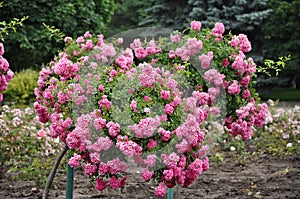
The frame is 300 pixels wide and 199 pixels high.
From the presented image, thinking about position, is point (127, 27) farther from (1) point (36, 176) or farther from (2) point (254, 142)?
(1) point (36, 176)

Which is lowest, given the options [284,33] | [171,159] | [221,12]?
[171,159]

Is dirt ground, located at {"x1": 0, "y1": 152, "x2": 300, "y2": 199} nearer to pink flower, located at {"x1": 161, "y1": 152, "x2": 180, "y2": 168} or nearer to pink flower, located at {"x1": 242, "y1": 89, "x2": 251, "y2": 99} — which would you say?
pink flower, located at {"x1": 242, "y1": 89, "x2": 251, "y2": 99}

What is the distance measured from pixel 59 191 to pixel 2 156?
726mm

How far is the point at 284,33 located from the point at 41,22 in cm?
663

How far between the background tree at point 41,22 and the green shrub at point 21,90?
341mm

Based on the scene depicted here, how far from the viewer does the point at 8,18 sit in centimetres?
1000

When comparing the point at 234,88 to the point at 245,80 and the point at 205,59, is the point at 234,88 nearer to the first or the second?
the point at 245,80

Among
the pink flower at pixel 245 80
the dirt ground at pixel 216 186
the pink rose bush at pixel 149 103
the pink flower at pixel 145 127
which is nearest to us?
the pink flower at pixel 145 127

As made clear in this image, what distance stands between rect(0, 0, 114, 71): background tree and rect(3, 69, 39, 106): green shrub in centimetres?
34

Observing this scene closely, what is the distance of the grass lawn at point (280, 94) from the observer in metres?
14.3

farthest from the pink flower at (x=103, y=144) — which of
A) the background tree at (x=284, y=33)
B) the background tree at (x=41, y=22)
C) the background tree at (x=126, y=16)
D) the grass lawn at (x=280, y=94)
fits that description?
the background tree at (x=126, y=16)

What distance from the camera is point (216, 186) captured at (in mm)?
4938

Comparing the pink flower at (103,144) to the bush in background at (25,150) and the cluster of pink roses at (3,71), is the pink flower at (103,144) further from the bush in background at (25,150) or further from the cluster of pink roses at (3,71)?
the bush in background at (25,150)

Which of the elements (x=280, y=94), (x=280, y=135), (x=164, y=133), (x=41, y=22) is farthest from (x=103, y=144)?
(x=280, y=94)
